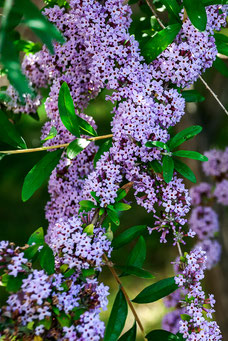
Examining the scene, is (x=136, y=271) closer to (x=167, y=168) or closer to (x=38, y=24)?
(x=167, y=168)

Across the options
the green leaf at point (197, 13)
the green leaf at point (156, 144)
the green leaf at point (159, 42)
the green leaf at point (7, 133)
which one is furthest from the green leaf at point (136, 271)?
the green leaf at point (197, 13)

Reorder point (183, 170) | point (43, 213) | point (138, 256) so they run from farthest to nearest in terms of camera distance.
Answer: point (43, 213)
point (138, 256)
point (183, 170)

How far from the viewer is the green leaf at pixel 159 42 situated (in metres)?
1.60

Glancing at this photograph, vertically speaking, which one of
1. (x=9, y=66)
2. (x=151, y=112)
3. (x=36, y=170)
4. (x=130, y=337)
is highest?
(x=9, y=66)

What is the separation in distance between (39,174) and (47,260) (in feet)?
1.27

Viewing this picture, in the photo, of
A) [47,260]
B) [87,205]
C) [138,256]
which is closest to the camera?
[47,260]

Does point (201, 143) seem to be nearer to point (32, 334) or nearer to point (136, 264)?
point (136, 264)

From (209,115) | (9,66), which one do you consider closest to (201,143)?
(209,115)

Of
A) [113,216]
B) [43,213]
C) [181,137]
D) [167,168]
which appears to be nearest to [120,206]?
[113,216]

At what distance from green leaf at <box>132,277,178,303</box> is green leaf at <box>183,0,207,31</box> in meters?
0.95

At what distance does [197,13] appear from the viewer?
155 cm

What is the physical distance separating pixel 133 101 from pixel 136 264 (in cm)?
69

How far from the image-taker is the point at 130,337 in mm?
1667

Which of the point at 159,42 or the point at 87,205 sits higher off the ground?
the point at 159,42
